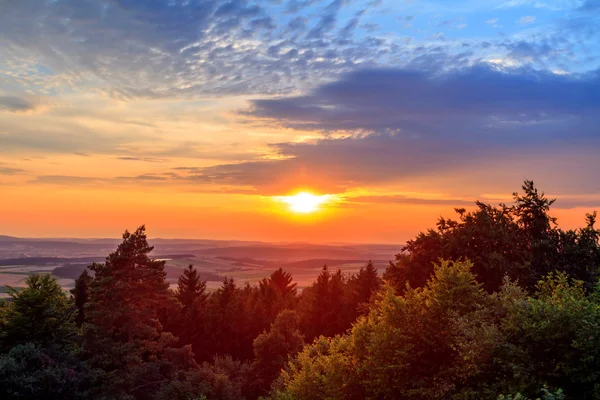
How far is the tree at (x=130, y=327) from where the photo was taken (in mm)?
39781

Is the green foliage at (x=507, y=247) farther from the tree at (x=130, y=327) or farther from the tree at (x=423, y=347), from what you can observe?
the tree at (x=130, y=327)

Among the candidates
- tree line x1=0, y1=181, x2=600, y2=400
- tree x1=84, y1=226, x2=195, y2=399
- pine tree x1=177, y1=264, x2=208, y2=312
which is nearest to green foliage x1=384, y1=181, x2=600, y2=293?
tree line x1=0, y1=181, x2=600, y2=400

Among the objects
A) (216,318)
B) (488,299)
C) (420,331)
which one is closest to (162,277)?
(216,318)

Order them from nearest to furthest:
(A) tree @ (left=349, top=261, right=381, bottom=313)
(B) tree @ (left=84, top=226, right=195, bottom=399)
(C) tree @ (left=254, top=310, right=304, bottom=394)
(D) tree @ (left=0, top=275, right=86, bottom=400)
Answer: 1. (D) tree @ (left=0, top=275, right=86, bottom=400)
2. (B) tree @ (left=84, top=226, right=195, bottom=399)
3. (C) tree @ (left=254, top=310, right=304, bottom=394)
4. (A) tree @ (left=349, top=261, right=381, bottom=313)

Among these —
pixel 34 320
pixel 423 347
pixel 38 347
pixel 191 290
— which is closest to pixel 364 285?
pixel 191 290

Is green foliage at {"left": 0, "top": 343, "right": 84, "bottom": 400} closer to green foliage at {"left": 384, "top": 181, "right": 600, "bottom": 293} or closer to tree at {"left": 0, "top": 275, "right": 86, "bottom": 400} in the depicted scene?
tree at {"left": 0, "top": 275, "right": 86, "bottom": 400}

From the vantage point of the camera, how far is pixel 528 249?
44.4m

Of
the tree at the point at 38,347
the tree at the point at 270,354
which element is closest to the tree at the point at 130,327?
the tree at the point at 38,347

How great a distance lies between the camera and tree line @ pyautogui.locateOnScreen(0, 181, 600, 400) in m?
21.5

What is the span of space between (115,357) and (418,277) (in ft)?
95.4

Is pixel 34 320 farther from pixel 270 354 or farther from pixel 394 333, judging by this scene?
pixel 394 333

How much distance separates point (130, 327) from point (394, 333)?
1047 inches

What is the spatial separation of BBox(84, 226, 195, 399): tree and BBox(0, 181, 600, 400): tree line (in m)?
0.14

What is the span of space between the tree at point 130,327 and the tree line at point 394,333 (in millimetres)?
139
